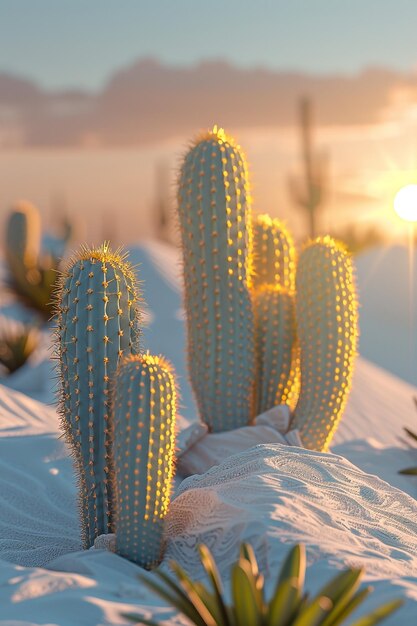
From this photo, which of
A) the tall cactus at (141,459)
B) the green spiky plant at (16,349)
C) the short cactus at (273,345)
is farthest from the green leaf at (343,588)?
the green spiky plant at (16,349)

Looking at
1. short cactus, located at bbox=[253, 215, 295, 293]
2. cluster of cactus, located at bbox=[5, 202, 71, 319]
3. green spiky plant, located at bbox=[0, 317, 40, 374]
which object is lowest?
green spiky plant, located at bbox=[0, 317, 40, 374]

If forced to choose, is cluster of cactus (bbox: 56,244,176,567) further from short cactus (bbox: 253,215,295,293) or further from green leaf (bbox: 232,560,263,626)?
short cactus (bbox: 253,215,295,293)

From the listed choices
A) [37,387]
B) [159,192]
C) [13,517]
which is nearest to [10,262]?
[37,387]

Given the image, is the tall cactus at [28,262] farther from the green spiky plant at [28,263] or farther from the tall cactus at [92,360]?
the tall cactus at [92,360]

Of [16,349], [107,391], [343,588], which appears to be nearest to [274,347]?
[107,391]

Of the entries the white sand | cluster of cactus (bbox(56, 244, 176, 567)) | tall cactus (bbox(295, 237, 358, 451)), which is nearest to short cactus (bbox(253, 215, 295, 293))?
tall cactus (bbox(295, 237, 358, 451))
